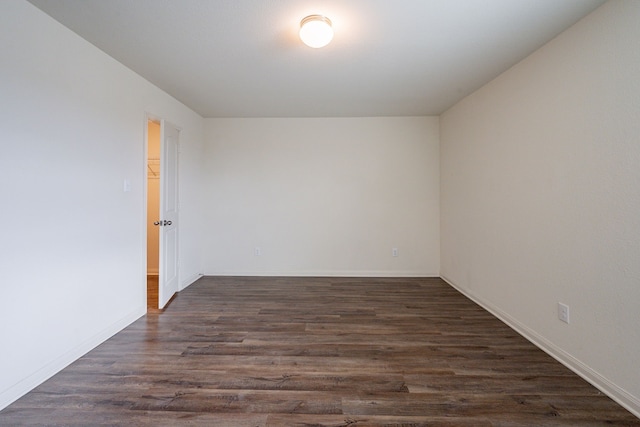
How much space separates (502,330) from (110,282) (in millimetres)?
3592

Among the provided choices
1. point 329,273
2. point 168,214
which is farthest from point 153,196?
point 329,273

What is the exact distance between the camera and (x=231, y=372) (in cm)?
195

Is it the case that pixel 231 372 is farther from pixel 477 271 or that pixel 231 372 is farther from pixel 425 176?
pixel 425 176

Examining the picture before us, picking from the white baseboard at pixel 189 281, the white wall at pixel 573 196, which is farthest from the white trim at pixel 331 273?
the white wall at pixel 573 196

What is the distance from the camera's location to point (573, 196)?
77.9 inches

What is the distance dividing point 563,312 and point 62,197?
3.78m

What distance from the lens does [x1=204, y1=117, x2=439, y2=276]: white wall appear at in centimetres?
431

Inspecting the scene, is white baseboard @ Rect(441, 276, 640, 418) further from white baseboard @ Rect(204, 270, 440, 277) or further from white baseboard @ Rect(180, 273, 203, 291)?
white baseboard @ Rect(180, 273, 203, 291)

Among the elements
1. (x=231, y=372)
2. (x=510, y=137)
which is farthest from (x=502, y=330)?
(x=231, y=372)

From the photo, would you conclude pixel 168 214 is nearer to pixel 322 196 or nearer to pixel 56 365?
pixel 56 365

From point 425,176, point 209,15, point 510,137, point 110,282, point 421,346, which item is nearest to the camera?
point 209,15

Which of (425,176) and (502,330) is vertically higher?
(425,176)

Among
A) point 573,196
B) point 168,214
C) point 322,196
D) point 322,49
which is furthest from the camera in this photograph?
point 322,196

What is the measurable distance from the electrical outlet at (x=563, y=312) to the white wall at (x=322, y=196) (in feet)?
7.26
